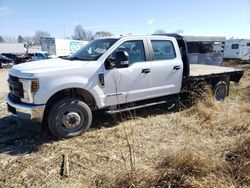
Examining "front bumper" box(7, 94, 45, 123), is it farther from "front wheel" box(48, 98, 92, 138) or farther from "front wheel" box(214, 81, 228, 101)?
"front wheel" box(214, 81, 228, 101)

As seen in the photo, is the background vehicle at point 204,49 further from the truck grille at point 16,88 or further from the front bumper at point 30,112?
the front bumper at point 30,112

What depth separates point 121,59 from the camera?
4793mm

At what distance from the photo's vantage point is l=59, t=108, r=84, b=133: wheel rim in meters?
4.63

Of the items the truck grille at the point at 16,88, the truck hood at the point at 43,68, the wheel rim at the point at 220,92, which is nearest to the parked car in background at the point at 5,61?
the truck grille at the point at 16,88

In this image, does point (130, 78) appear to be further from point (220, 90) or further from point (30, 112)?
point (220, 90)

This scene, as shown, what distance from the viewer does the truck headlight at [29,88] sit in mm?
4207

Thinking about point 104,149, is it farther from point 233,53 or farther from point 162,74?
point 233,53

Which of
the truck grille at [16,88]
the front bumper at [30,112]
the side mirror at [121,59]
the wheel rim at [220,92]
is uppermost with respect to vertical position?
the side mirror at [121,59]

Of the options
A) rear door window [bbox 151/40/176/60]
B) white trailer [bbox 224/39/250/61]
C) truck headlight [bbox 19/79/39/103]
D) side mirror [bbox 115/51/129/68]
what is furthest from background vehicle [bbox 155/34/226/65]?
truck headlight [bbox 19/79/39/103]

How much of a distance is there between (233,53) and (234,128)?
2178cm

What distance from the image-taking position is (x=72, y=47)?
2894 centimetres

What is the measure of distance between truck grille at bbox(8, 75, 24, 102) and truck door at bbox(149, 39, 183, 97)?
2.69 m

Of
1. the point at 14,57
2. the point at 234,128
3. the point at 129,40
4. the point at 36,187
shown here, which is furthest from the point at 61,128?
the point at 14,57

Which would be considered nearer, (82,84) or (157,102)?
(82,84)
